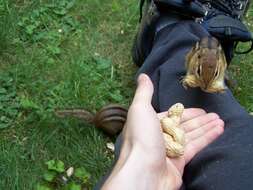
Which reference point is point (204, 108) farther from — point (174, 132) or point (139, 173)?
point (139, 173)

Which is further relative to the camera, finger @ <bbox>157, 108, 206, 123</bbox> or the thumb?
finger @ <bbox>157, 108, 206, 123</bbox>

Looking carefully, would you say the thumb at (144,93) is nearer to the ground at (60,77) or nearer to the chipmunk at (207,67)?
the chipmunk at (207,67)

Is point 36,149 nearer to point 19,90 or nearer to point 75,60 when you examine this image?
point 19,90

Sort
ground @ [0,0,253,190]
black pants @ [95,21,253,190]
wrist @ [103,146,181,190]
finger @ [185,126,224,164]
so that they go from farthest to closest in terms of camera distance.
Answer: ground @ [0,0,253,190], finger @ [185,126,224,164], black pants @ [95,21,253,190], wrist @ [103,146,181,190]

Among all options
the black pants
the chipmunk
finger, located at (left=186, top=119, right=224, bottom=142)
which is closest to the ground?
the black pants

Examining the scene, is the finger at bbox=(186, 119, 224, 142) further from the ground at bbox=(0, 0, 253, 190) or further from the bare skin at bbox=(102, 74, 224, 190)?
the ground at bbox=(0, 0, 253, 190)

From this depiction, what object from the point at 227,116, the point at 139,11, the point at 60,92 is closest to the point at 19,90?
the point at 60,92
